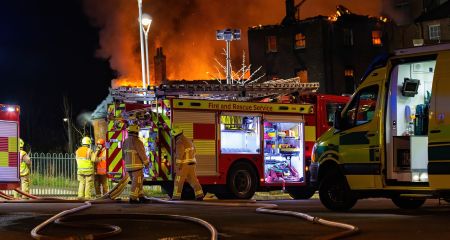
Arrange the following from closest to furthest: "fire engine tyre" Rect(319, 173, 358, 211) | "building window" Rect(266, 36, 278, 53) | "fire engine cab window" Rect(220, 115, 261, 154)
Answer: "fire engine tyre" Rect(319, 173, 358, 211), "fire engine cab window" Rect(220, 115, 261, 154), "building window" Rect(266, 36, 278, 53)

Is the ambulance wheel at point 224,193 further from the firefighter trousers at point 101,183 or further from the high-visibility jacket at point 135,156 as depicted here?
the firefighter trousers at point 101,183

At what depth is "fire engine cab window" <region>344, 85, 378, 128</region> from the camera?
10.8 meters

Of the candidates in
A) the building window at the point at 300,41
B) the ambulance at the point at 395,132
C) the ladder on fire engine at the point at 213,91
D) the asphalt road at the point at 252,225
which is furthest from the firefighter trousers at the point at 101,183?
the building window at the point at 300,41

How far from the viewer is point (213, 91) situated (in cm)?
1630

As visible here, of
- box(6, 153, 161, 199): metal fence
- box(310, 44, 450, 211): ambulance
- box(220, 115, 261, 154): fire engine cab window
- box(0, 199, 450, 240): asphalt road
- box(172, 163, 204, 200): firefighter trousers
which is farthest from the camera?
box(6, 153, 161, 199): metal fence

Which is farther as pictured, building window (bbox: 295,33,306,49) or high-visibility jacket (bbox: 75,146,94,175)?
building window (bbox: 295,33,306,49)

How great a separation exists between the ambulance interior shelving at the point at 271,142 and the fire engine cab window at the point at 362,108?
4888mm

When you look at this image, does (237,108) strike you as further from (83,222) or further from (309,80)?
(309,80)

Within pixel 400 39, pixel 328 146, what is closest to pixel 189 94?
pixel 328 146

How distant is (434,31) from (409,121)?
1250 inches

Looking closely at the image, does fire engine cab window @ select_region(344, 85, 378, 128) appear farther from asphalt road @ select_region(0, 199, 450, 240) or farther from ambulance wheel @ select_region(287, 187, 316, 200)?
ambulance wheel @ select_region(287, 187, 316, 200)

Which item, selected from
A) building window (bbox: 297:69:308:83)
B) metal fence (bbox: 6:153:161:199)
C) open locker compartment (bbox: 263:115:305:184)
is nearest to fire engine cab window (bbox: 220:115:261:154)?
open locker compartment (bbox: 263:115:305:184)

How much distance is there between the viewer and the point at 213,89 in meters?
16.2

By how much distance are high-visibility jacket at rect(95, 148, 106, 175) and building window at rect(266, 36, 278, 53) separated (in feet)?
84.0
